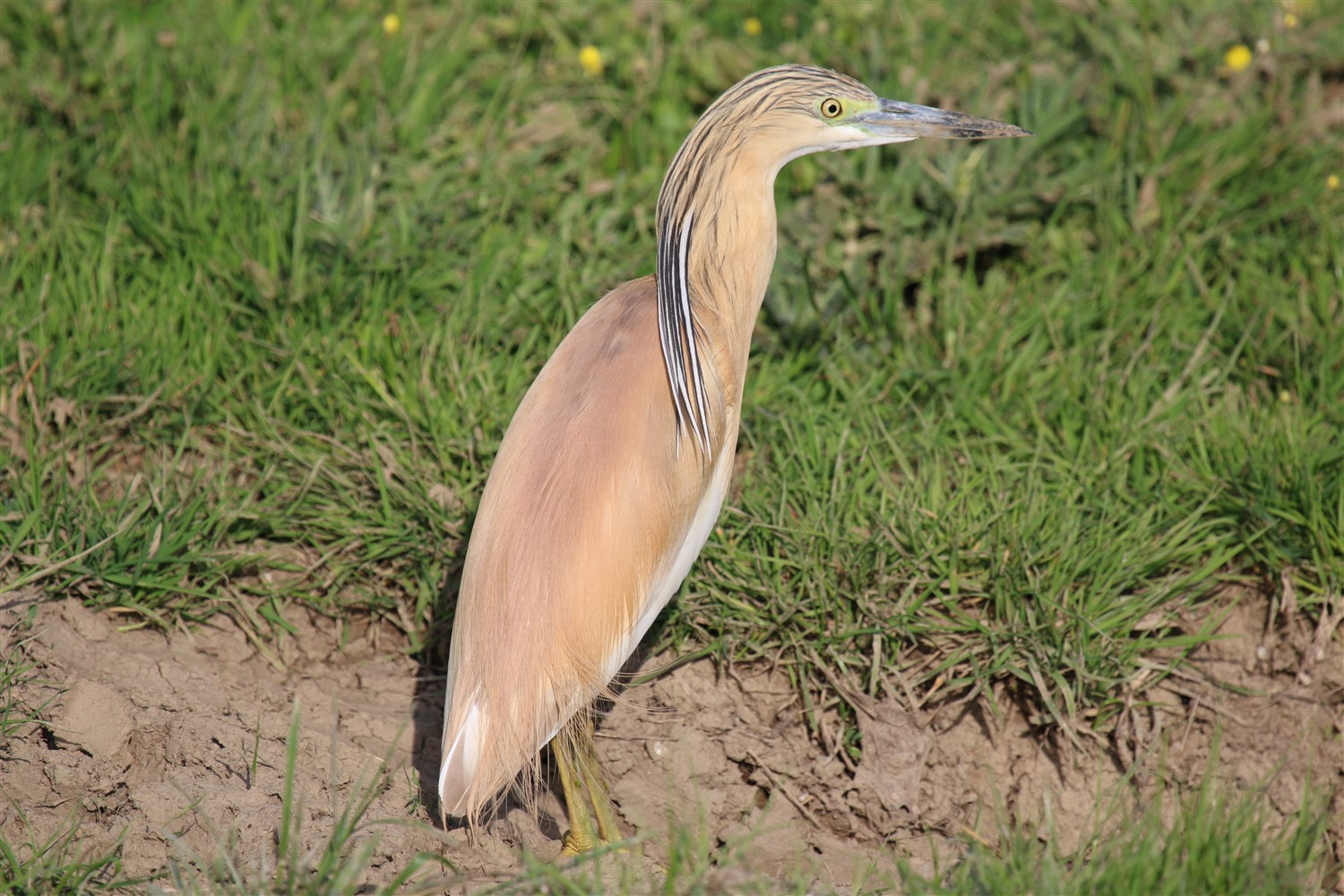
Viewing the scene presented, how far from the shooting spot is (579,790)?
303cm

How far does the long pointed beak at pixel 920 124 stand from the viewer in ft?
9.86

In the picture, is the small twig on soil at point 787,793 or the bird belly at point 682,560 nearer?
the bird belly at point 682,560

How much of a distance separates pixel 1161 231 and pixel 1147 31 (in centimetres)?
82

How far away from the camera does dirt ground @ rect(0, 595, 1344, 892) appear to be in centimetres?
294

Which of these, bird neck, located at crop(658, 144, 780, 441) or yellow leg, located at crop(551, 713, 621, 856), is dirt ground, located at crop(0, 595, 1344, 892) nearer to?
yellow leg, located at crop(551, 713, 621, 856)

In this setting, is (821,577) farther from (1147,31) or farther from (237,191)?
(1147,31)

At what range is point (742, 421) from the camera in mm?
3850

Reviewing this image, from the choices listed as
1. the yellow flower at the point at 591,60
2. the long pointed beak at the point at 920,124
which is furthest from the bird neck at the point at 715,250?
the yellow flower at the point at 591,60

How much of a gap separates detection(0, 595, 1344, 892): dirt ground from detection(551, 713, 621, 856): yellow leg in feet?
0.45

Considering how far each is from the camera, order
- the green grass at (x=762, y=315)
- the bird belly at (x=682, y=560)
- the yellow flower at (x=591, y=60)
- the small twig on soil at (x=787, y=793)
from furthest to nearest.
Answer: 1. the yellow flower at (x=591, y=60)
2. the green grass at (x=762, y=315)
3. the small twig on soil at (x=787, y=793)
4. the bird belly at (x=682, y=560)

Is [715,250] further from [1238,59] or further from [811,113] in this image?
[1238,59]

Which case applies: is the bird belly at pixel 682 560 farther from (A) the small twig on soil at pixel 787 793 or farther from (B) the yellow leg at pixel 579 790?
(A) the small twig on soil at pixel 787 793

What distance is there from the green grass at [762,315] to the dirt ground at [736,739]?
11 cm

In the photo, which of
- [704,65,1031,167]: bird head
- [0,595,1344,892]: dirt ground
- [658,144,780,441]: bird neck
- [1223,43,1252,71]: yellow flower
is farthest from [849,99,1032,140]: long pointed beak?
Result: [1223,43,1252,71]: yellow flower
